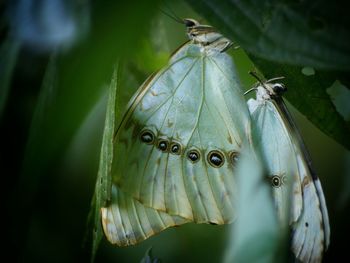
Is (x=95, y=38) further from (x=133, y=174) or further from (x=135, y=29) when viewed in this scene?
(x=133, y=174)

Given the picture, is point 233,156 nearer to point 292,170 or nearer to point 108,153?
point 292,170

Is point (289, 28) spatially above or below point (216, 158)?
above

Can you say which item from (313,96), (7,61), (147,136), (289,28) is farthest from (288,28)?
(147,136)

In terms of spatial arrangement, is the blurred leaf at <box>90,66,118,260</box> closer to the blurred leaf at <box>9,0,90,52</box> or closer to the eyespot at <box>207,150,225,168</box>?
the blurred leaf at <box>9,0,90,52</box>

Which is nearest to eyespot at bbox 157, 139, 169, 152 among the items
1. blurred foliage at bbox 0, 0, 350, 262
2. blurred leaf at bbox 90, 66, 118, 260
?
blurred foliage at bbox 0, 0, 350, 262

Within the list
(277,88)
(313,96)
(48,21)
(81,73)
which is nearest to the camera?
(81,73)

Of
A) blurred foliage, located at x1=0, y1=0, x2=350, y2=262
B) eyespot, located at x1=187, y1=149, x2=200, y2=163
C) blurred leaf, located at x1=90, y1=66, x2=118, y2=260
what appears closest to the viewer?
blurred foliage, located at x1=0, y1=0, x2=350, y2=262

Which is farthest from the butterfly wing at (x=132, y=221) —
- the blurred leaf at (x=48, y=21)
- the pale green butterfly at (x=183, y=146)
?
the blurred leaf at (x=48, y=21)
